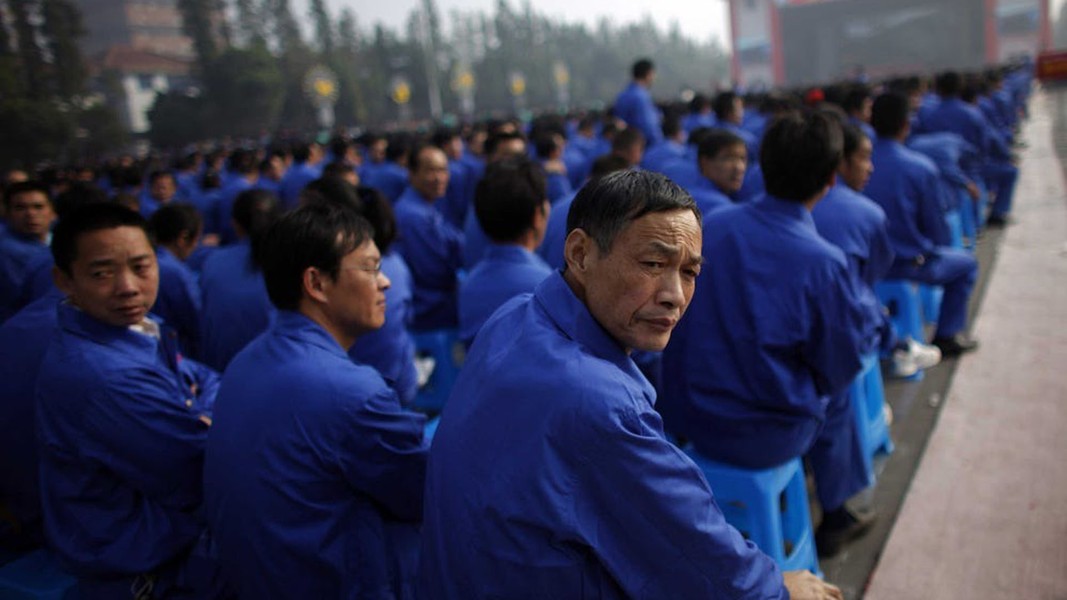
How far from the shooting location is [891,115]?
4621 millimetres

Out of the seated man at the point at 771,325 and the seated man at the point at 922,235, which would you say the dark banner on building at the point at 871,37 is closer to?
the seated man at the point at 922,235

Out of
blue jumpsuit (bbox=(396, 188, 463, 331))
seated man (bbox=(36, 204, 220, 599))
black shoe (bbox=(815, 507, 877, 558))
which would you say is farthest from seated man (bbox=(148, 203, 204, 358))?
black shoe (bbox=(815, 507, 877, 558))

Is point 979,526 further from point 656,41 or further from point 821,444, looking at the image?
point 656,41

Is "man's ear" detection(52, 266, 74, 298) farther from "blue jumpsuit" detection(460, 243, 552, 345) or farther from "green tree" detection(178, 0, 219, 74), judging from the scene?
"green tree" detection(178, 0, 219, 74)

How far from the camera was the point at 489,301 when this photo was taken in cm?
307

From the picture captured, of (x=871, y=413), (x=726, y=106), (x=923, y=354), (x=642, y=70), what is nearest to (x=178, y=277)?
(x=871, y=413)

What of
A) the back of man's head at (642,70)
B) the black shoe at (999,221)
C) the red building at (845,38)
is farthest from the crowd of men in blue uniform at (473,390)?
the red building at (845,38)

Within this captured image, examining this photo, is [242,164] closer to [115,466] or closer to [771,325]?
[115,466]

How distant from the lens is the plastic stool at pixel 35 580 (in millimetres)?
2381

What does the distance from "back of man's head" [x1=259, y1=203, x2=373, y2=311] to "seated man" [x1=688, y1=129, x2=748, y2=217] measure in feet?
8.07

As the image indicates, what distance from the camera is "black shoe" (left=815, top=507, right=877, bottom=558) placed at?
9.37ft

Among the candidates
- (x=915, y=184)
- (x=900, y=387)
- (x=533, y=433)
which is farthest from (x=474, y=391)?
(x=915, y=184)

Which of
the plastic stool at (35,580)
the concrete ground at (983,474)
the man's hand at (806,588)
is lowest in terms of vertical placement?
the concrete ground at (983,474)

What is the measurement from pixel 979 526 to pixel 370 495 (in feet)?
7.56
